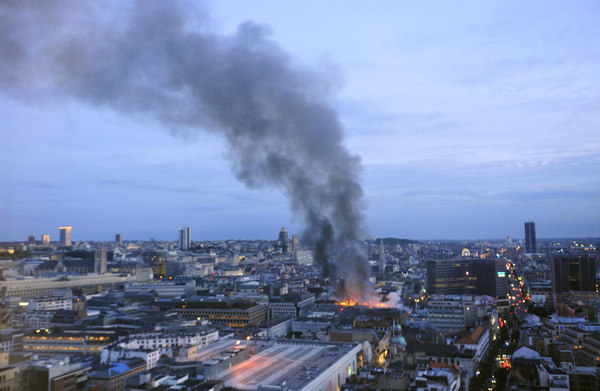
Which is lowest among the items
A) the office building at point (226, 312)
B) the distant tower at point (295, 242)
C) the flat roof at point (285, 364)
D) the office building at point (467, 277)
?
the office building at point (226, 312)

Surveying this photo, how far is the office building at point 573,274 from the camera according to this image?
4097cm

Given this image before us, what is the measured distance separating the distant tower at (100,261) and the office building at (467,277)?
32.2 metres

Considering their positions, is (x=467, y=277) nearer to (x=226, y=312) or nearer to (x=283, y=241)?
(x=226, y=312)

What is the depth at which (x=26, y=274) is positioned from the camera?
35906 mm

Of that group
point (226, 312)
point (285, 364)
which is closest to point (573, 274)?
point (226, 312)

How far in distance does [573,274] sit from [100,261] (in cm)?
4349

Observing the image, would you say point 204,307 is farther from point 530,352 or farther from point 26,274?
point 530,352

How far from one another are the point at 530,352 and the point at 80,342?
56.8 ft

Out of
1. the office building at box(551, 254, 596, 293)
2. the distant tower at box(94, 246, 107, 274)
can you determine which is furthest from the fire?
the distant tower at box(94, 246, 107, 274)

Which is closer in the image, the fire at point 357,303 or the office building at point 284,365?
the office building at point 284,365

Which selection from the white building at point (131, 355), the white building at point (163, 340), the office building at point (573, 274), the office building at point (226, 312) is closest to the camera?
the white building at point (131, 355)

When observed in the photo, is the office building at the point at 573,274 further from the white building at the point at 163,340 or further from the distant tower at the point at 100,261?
the distant tower at the point at 100,261

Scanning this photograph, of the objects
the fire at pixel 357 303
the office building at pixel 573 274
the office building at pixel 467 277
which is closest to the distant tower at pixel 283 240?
the office building at pixel 467 277

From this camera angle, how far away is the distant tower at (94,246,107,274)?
5353 cm
